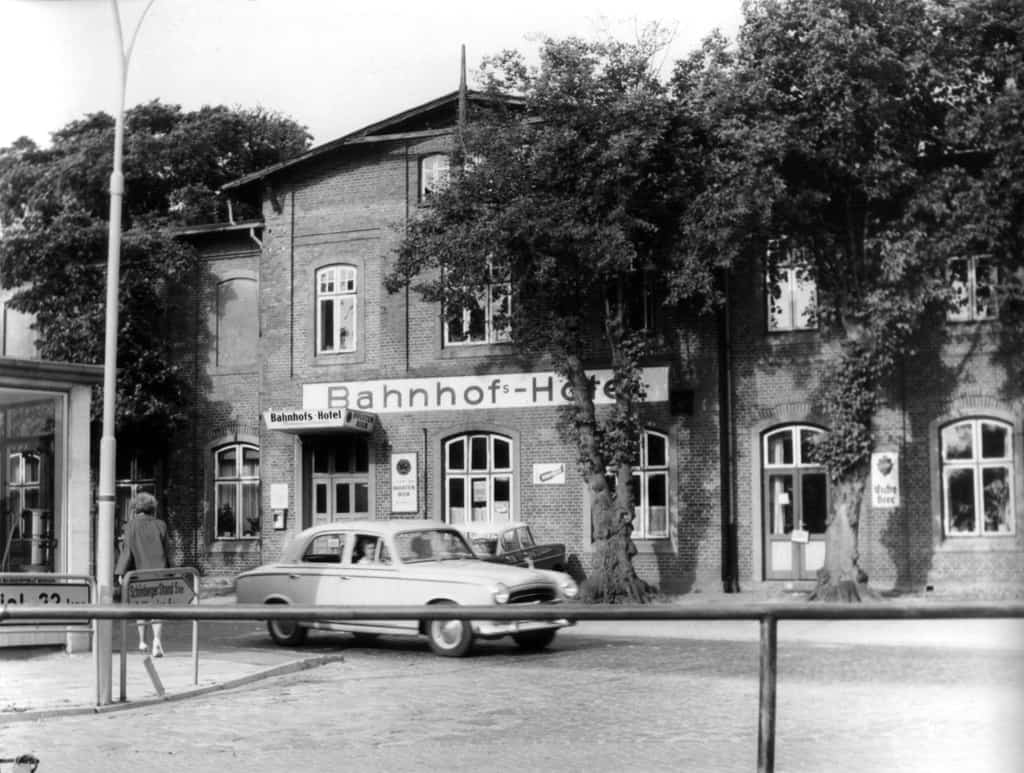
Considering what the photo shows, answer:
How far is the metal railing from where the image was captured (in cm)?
320

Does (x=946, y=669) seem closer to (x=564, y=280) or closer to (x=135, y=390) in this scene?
(x=564, y=280)

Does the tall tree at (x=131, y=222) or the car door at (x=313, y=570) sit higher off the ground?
the tall tree at (x=131, y=222)

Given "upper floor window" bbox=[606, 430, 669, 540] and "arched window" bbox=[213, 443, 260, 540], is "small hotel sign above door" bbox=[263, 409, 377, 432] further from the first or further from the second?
"upper floor window" bbox=[606, 430, 669, 540]

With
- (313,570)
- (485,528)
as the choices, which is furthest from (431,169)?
(313,570)

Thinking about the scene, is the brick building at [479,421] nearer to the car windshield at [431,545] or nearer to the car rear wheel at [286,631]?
the car windshield at [431,545]

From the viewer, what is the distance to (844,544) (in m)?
19.6

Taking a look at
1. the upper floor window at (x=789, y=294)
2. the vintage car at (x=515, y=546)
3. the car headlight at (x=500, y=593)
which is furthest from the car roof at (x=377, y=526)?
the upper floor window at (x=789, y=294)

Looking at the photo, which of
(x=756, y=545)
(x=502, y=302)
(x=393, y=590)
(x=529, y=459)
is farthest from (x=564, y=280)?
(x=393, y=590)

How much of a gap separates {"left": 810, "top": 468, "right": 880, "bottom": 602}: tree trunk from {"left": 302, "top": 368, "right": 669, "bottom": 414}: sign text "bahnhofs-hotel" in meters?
3.45

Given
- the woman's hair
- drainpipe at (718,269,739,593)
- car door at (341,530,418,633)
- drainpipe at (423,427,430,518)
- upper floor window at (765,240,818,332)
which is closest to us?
the woman's hair

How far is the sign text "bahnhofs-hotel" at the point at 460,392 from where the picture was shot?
22.0 metres

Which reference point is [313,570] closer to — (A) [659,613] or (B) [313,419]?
(A) [659,613]

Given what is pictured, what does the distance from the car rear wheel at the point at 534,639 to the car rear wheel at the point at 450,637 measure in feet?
0.44

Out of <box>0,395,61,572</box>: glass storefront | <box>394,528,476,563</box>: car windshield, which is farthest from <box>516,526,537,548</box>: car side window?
<box>0,395,61,572</box>: glass storefront
